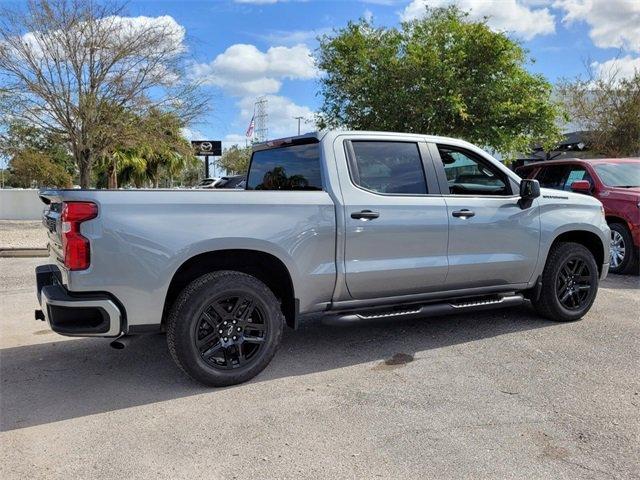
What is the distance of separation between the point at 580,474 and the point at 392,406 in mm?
1213

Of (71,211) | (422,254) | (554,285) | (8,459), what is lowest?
(8,459)

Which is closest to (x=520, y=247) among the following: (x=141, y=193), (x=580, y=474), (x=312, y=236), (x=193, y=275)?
(x=312, y=236)

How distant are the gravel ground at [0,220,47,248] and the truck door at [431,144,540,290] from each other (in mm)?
9587

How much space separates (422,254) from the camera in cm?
466

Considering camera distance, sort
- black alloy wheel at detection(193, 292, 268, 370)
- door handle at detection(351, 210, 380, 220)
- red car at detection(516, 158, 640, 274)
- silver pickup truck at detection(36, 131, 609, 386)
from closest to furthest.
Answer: silver pickup truck at detection(36, 131, 609, 386) < black alloy wheel at detection(193, 292, 268, 370) < door handle at detection(351, 210, 380, 220) < red car at detection(516, 158, 640, 274)

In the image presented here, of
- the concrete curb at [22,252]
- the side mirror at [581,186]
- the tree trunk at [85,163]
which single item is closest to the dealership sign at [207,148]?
the tree trunk at [85,163]

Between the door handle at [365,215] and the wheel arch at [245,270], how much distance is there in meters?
0.70

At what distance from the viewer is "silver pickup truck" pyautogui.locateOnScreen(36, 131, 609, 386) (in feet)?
11.8

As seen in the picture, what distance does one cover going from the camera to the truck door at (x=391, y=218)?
14.3 ft

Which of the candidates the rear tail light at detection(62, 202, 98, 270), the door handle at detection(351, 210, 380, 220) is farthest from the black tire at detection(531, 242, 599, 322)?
the rear tail light at detection(62, 202, 98, 270)

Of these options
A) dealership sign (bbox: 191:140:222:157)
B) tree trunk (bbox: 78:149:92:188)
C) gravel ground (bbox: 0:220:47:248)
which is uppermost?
dealership sign (bbox: 191:140:222:157)

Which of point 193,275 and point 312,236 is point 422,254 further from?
point 193,275

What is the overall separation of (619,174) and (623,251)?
1.47m

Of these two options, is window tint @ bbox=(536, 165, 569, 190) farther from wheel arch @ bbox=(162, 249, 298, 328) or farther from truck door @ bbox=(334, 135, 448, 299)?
wheel arch @ bbox=(162, 249, 298, 328)
